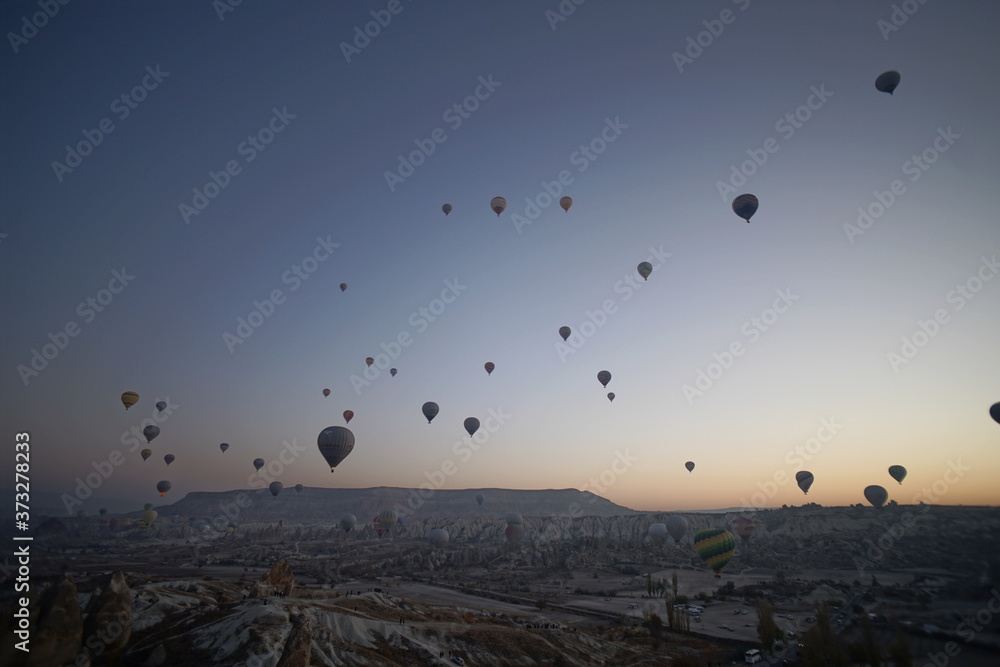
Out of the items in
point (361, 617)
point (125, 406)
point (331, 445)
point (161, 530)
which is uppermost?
point (125, 406)

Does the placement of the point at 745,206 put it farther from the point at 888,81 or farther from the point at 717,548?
the point at 717,548

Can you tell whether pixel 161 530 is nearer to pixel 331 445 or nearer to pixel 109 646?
pixel 331 445

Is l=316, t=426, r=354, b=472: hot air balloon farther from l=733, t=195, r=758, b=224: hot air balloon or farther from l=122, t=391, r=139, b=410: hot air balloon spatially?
l=733, t=195, r=758, b=224: hot air balloon

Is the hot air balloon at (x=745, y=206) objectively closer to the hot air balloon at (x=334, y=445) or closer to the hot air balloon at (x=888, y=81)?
the hot air balloon at (x=888, y=81)

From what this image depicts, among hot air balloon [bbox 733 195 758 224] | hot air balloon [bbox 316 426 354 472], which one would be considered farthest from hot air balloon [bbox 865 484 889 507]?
hot air balloon [bbox 316 426 354 472]

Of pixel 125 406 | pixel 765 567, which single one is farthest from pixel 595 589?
pixel 125 406

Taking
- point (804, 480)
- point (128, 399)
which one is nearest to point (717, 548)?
point (804, 480)
